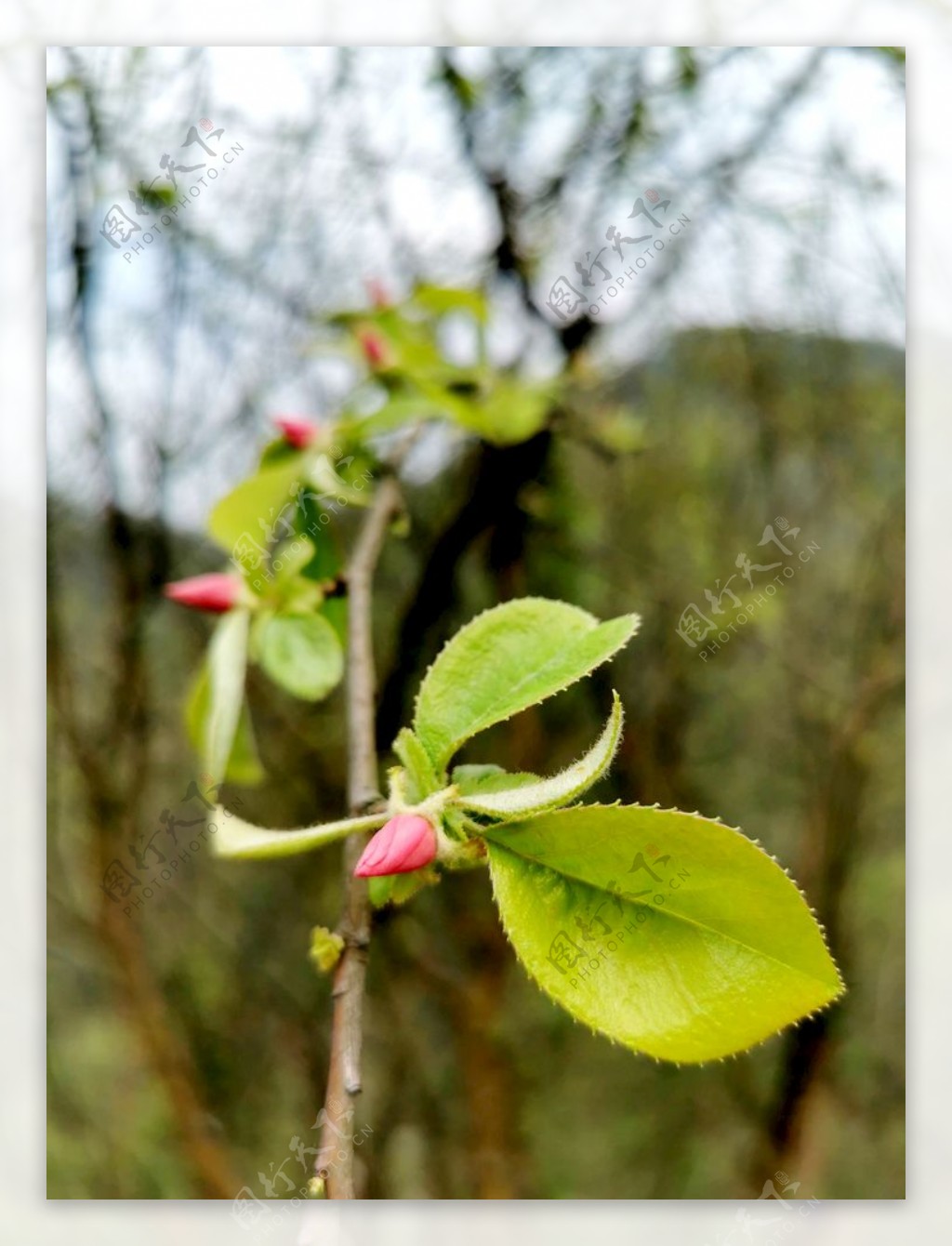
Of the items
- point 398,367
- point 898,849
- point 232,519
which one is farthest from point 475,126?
point 898,849

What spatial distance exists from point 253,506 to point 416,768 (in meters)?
0.26

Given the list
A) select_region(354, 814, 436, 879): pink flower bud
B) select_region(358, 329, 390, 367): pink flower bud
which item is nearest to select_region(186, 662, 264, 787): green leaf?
select_region(358, 329, 390, 367): pink flower bud

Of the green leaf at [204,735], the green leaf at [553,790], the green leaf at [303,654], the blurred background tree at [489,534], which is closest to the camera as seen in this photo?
the green leaf at [553,790]

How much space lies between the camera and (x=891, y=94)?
73 cm

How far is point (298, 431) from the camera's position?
62 cm

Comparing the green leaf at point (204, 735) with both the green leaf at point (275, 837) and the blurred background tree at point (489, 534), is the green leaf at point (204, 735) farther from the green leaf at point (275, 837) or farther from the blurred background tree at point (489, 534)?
the green leaf at point (275, 837)

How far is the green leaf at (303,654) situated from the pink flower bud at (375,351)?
0.85 ft

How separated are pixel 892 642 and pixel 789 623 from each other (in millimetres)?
79

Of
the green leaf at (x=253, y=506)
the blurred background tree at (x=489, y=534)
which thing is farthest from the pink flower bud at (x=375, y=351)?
the green leaf at (x=253, y=506)

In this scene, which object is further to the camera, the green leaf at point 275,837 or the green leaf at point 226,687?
the green leaf at point 226,687

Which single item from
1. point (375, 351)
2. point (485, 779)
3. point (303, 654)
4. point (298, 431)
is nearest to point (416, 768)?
point (485, 779)

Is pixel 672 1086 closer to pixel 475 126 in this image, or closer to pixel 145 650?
pixel 145 650

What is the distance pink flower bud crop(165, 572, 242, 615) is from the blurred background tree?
244mm

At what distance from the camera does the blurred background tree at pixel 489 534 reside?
77 cm
